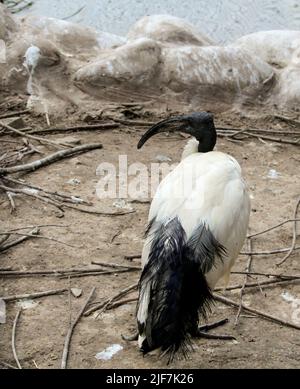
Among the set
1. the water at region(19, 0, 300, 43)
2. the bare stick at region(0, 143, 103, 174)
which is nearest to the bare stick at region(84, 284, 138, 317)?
the bare stick at region(0, 143, 103, 174)

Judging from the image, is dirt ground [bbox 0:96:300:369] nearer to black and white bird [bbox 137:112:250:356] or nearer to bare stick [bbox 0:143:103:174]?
bare stick [bbox 0:143:103:174]

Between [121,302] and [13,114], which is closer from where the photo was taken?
[121,302]

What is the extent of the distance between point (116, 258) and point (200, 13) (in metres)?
→ 6.31

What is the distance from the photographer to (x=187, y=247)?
366cm

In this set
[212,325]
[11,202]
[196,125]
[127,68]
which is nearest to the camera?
[212,325]

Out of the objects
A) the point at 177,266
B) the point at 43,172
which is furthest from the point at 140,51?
the point at 177,266

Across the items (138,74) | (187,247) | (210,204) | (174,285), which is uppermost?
(210,204)

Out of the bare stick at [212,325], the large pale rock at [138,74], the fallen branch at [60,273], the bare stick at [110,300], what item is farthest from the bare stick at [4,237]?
the large pale rock at [138,74]

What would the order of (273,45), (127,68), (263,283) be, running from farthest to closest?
(273,45), (127,68), (263,283)

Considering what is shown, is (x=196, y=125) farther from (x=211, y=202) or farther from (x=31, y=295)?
(x=31, y=295)

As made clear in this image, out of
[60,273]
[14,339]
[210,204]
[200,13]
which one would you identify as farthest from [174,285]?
[200,13]
